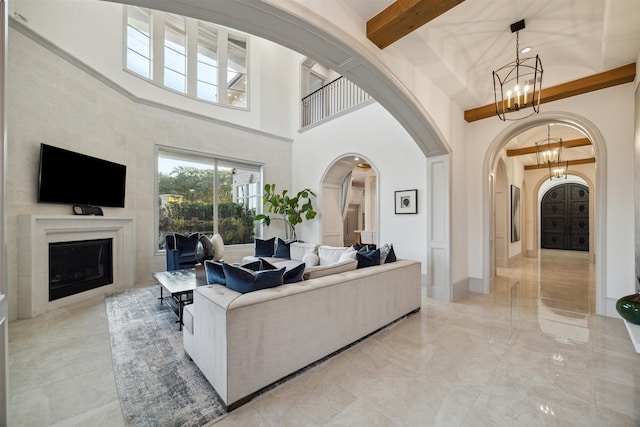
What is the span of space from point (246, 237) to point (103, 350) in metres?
4.56

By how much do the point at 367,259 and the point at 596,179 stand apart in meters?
3.40

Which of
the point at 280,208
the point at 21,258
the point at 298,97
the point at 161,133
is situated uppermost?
the point at 298,97

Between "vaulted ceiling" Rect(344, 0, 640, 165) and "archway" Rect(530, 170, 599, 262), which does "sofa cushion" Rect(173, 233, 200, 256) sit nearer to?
"vaulted ceiling" Rect(344, 0, 640, 165)

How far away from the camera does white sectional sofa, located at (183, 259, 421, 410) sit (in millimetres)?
1791

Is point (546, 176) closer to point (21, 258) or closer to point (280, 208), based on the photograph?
point (280, 208)

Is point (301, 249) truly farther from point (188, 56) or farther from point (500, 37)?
point (188, 56)

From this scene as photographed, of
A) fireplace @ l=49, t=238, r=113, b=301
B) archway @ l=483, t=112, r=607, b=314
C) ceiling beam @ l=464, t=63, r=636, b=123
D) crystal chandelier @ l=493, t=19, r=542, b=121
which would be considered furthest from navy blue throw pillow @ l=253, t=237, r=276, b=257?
ceiling beam @ l=464, t=63, r=636, b=123

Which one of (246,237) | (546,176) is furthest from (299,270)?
(546,176)

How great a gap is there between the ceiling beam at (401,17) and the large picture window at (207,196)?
16.4 feet

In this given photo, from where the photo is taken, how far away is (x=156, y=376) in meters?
2.15

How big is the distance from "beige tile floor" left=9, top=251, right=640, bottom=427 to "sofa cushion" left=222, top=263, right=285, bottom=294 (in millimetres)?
762

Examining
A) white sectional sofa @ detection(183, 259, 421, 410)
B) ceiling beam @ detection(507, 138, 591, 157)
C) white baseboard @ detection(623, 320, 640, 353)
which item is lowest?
white sectional sofa @ detection(183, 259, 421, 410)

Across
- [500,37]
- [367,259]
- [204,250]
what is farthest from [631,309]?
[204,250]

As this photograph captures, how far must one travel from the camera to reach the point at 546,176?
8.74 meters
